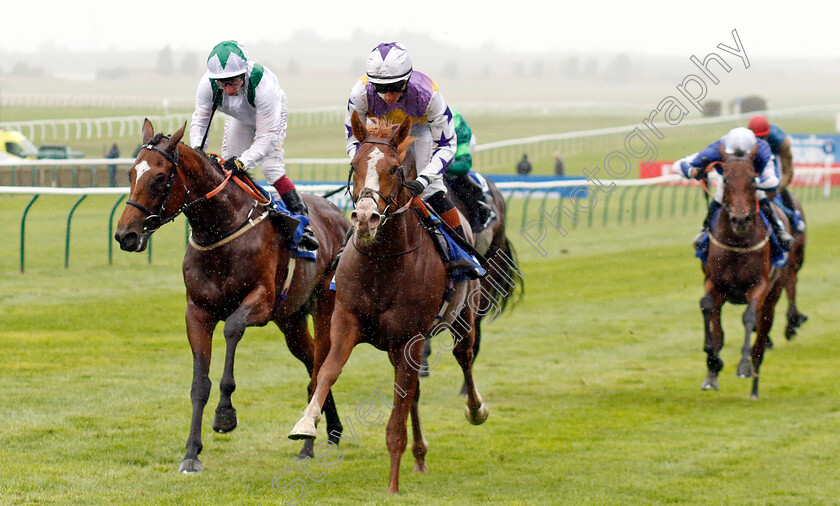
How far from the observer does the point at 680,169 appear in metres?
9.89

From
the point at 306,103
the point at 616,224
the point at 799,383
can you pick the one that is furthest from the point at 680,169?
the point at 306,103

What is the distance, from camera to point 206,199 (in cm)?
662

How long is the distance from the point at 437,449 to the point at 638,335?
17.8 ft

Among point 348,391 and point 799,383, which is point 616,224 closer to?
point 799,383

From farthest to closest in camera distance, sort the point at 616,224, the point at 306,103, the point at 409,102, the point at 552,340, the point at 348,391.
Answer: the point at 306,103, the point at 616,224, the point at 552,340, the point at 348,391, the point at 409,102

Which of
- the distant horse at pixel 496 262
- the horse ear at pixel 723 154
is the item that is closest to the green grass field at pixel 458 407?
the distant horse at pixel 496 262

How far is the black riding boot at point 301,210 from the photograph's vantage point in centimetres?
728

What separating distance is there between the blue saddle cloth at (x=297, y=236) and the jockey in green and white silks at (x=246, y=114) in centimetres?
5

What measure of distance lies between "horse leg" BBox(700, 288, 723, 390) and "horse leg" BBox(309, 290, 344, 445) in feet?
11.1

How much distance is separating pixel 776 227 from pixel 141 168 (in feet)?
19.4

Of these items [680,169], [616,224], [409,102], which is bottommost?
[616,224]

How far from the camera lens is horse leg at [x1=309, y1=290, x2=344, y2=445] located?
7.04 m

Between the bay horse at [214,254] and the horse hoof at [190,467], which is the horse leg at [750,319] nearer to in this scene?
the bay horse at [214,254]

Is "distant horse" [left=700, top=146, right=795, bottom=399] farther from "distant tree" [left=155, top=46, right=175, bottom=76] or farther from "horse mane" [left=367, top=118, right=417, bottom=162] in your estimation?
"distant tree" [left=155, top=46, right=175, bottom=76]
